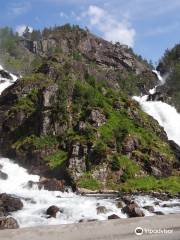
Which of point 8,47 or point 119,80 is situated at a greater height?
point 8,47

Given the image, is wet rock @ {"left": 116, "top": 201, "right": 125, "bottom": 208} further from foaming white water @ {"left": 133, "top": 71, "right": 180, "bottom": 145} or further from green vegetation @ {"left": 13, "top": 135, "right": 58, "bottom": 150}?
foaming white water @ {"left": 133, "top": 71, "right": 180, "bottom": 145}

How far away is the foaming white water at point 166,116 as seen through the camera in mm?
94125

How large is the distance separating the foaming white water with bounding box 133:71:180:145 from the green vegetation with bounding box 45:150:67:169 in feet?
113

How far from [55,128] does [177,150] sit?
21955 mm

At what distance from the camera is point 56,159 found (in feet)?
211

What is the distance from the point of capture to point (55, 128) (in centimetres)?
6931

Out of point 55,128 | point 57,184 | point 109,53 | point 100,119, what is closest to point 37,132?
point 55,128

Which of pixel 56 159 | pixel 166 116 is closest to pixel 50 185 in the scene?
pixel 56 159

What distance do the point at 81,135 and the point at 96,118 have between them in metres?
5.77

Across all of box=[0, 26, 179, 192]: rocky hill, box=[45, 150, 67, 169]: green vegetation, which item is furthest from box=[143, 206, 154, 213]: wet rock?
box=[45, 150, 67, 169]: green vegetation

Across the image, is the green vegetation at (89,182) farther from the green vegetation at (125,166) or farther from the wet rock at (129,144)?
the wet rock at (129,144)

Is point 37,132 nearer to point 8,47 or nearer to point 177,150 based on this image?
point 177,150

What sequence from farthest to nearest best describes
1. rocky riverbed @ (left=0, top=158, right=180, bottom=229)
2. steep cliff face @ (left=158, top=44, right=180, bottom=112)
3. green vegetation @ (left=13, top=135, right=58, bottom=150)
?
steep cliff face @ (left=158, top=44, right=180, bottom=112) → green vegetation @ (left=13, top=135, right=58, bottom=150) → rocky riverbed @ (left=0, top=158, right=180, bottom=229)

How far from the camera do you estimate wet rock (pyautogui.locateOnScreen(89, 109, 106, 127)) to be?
70.3 metres
